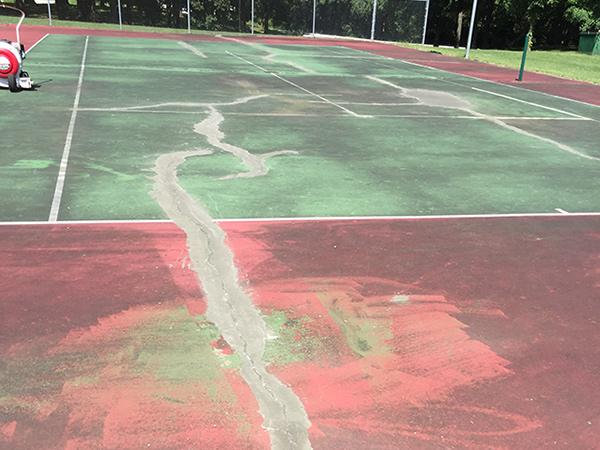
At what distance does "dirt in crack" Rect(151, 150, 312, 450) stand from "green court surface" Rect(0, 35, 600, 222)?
28cm

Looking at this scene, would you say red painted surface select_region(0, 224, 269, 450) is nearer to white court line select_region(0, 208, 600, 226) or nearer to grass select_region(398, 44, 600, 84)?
white court line select_region(0, 208, 600, 226)

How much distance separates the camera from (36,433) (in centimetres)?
391

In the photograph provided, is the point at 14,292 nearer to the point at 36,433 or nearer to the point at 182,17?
the point at 36,433

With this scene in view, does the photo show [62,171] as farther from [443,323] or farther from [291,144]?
[443,323]

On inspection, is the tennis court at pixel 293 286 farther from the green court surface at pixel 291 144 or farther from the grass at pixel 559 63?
the grass at pixel 559 63

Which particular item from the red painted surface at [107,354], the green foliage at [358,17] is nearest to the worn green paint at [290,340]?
the red painted surface at [107,354]

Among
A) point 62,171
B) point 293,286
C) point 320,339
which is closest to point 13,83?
point 62,171

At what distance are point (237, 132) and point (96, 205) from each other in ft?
16.9

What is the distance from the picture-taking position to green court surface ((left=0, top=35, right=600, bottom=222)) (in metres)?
8.60

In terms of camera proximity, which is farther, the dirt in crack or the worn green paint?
the worn green paint

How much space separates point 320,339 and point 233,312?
35.8 inches

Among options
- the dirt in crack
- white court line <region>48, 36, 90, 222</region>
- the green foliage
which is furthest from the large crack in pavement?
the green foliage

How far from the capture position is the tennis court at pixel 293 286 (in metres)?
4.20

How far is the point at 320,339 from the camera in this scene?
5152 millimetres
